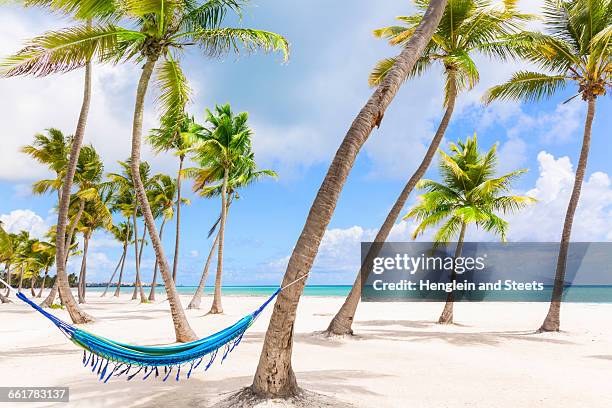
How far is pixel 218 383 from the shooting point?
530 centimetres

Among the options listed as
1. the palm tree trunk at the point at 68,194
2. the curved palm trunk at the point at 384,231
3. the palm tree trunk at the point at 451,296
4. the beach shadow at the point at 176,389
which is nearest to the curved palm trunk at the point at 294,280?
the beach shadow at the point at 176,389

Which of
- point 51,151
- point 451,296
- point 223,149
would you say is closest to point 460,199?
point 451,296

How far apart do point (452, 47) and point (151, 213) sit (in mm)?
7828

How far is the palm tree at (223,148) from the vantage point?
15.9 meters

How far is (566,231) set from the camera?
11477mm

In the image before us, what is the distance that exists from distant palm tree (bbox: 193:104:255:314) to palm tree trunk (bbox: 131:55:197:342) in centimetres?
743

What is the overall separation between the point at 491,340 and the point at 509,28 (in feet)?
22.8

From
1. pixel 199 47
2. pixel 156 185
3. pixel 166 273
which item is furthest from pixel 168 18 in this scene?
pixel 156 185

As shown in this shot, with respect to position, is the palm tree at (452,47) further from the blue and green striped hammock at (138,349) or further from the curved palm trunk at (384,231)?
the blue and green striped hammock at (138,349)

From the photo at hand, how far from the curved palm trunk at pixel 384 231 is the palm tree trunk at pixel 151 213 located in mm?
3200

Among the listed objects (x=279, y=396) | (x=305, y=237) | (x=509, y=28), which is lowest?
(x=279, y=396)

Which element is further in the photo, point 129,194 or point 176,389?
point 129,194

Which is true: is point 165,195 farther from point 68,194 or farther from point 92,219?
point 68,194

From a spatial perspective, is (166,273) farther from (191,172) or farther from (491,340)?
(191,172)
